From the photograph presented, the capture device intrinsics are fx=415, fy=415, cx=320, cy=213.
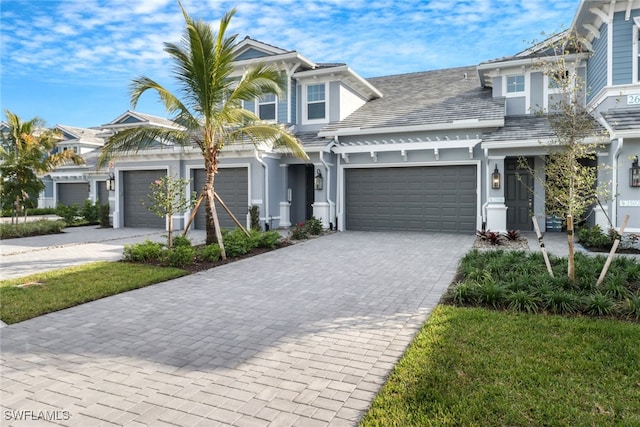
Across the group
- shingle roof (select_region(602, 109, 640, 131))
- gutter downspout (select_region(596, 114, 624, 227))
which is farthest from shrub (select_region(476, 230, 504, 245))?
shingle roof (select_region(602, 109, 640, 131))

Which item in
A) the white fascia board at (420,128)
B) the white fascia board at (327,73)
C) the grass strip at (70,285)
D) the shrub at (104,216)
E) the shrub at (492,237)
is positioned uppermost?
the white fascia board at (327,73)

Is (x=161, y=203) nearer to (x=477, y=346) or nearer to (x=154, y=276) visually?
(x=154, y=276)

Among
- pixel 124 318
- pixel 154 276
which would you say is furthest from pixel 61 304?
pixel 154 276

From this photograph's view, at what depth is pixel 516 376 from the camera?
3.61m

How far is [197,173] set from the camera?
16766 millimetres

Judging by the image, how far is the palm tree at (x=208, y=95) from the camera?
9.41 m

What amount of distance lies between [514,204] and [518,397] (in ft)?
42.0

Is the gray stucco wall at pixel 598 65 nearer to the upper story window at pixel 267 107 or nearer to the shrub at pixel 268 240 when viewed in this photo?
the shrub at pixel 268 240

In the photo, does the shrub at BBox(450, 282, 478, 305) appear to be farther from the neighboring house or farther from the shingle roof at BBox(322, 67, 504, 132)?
the shingle roof at BBox(322, 67, 504, 132)

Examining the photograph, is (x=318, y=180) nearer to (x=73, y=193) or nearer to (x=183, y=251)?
(x=183, y=251)

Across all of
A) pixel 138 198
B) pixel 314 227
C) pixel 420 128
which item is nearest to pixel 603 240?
pixel 420 128

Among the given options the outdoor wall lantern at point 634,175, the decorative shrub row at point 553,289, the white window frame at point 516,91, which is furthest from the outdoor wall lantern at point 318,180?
the outdoor wall lantern at point 634,175

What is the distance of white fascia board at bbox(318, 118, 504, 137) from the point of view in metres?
13.2

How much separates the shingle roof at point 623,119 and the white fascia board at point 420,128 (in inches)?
112
